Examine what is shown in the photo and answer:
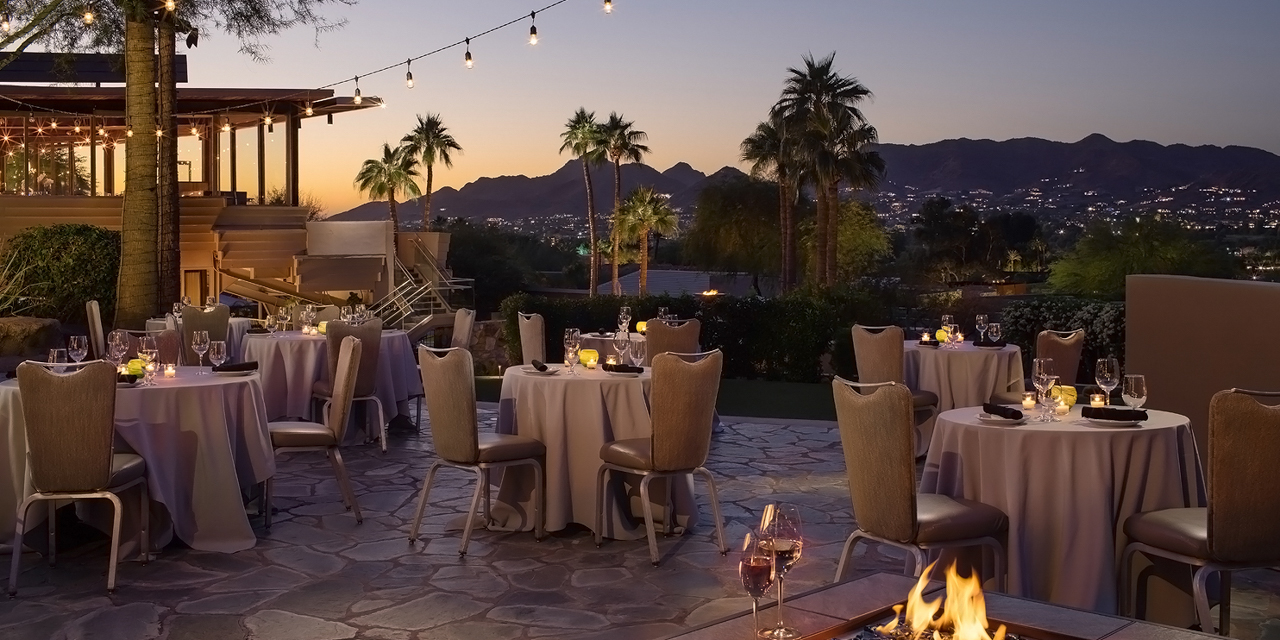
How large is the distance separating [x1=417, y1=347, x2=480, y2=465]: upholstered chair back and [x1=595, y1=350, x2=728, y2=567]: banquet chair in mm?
757

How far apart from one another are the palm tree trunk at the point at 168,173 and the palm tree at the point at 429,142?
3558cm

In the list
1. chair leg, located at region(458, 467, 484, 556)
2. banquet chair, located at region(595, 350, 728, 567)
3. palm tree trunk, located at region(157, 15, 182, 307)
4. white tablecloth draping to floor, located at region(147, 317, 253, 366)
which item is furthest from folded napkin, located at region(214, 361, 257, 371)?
palm tree trunk, located at region(157, 15, 182, 307)

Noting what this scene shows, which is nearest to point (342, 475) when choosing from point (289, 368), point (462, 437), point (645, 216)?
point (462, 437)

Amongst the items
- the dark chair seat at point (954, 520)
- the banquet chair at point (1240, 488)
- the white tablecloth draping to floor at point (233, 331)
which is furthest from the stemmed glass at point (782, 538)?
the white tablecloth draping to floor at point (233, 331)

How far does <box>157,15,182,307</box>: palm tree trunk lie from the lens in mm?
12797

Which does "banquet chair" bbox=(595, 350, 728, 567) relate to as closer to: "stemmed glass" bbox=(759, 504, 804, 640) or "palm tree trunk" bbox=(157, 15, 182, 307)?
"stemmed glass" bbox=(759, 504, 804, 640)

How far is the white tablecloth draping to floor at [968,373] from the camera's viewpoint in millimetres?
9125

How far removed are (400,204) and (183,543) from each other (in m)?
44.1

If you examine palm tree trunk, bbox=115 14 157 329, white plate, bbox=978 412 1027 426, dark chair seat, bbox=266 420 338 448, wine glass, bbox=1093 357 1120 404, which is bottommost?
dark chair seat, bbox=266 420 338 448

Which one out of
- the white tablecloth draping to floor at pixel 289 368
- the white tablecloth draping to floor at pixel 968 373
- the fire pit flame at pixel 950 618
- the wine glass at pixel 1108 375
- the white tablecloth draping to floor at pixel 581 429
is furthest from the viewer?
the white tablecloth draping to floor at pixel 289 368

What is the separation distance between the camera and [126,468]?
578 centimetres

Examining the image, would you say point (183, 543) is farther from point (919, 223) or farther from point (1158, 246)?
point (919, 223)

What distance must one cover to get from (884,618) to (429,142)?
1861 inches

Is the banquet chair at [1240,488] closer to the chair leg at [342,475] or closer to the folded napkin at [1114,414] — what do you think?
the folded napkin at [1114,414]
